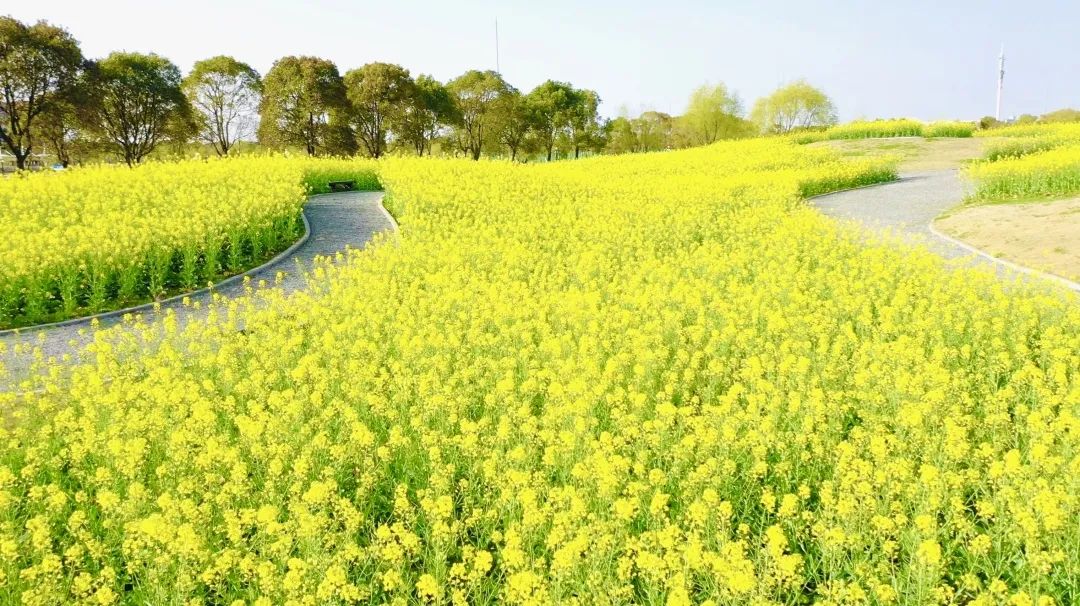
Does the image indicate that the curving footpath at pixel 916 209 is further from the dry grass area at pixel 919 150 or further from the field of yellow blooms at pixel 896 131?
the field of yellow blooms at pixel 896 131

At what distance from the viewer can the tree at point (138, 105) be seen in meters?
41.2

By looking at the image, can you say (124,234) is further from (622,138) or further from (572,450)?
(622,138)

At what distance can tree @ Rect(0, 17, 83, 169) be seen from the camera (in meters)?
33.7

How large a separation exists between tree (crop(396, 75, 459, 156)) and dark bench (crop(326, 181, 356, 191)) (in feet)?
80.7

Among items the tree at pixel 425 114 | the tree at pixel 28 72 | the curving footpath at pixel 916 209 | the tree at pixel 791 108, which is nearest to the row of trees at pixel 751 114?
the tree at pixel 791 108

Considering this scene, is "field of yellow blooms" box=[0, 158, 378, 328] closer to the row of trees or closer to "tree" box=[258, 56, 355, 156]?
"tree" box=[258, 56, 355, 156]

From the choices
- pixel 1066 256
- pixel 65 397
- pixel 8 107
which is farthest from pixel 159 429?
pixel 8 107

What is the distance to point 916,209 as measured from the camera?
2042 cm

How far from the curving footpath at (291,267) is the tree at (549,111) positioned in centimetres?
3958

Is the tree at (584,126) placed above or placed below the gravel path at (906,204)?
above

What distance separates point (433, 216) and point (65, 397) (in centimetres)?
1058

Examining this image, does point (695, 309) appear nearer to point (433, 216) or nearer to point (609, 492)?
point (609, 492)

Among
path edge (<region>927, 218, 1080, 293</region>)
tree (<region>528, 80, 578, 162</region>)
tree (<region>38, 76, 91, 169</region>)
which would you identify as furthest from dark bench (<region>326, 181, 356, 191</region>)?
tree (<region>528, 80, 578, 162</region>)

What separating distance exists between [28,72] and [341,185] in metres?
20.4
